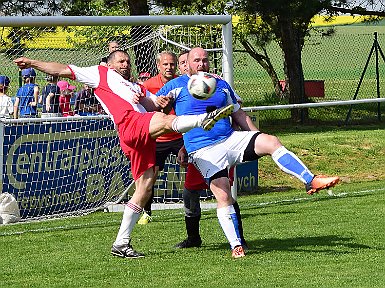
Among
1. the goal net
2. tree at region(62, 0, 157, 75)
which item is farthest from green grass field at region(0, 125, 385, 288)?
tree at region(62, 0, 157, 75)

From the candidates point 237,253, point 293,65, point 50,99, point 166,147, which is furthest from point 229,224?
point 293,65

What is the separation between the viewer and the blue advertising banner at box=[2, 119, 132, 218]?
44.5 feet

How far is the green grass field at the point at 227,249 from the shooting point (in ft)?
26.9

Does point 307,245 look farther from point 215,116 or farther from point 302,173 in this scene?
point 215,116

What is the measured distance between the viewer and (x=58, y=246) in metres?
10.5

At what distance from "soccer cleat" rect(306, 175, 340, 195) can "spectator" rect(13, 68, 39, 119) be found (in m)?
5.51

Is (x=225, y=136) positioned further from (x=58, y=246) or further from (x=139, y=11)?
(x=139, y=11)

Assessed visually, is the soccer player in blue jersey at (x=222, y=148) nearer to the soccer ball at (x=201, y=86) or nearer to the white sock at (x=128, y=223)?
the soccer ball at (x=201, y=86)

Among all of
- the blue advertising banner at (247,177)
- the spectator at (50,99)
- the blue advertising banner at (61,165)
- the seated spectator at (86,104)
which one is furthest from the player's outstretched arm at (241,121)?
the blue advertising banner at (247,177)

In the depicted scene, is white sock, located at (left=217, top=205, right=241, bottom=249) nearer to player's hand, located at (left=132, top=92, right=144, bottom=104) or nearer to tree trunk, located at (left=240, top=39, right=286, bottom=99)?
player's hand, located at (left=132, top=92, right=144, bottom=104)

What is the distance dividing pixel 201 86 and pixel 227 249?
1739 mm

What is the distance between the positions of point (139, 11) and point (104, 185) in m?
10.7

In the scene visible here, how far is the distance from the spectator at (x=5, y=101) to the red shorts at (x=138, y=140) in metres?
4.42

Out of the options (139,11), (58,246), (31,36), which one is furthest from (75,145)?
(139,11)
